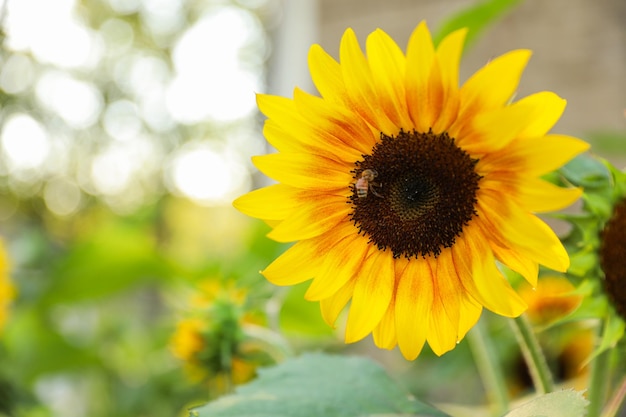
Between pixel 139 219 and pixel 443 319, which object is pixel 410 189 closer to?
pixel 443 319

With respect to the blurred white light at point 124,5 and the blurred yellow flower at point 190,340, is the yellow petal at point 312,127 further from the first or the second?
the blurred white light at point 124,5

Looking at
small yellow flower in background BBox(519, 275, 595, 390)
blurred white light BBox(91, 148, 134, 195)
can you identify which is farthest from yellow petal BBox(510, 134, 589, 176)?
blurred white light BBox(91, 148, 134, 195)

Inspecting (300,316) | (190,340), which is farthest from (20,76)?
(190,340)

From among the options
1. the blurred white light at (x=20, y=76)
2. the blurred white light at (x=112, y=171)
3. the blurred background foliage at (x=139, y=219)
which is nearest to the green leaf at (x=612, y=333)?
the blurred background foliage at (x=139, y=219)

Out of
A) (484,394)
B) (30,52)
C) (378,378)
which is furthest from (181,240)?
(378,378)

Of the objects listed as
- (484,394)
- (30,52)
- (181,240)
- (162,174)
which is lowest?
(484,394)

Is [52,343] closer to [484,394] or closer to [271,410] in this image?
[484,394]
